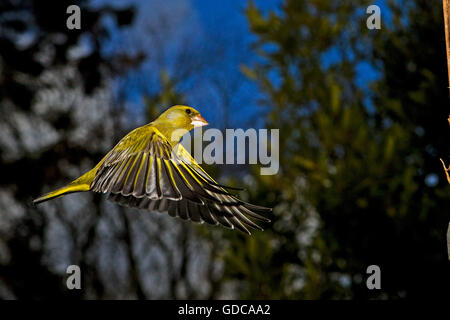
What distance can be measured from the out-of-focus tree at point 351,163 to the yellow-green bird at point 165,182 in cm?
420

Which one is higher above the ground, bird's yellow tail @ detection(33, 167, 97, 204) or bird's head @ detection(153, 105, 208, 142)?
bird's head @ detection(153, 105, 208, 142)

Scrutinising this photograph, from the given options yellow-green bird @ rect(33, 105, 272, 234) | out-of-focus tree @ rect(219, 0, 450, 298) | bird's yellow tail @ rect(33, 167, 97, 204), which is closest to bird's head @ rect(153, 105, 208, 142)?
yellow-green bird @ rect(33, 105, 272, 234)

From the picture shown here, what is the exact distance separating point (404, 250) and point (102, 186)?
15.8 feet

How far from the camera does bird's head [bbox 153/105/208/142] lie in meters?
1.21

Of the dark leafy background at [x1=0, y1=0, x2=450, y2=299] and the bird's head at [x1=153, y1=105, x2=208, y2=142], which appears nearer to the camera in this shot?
the bird's head at [x1=153, y1=105, x2=208, y2=142]

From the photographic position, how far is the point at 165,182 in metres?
0.99

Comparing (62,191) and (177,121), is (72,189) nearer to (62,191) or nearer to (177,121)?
(62,191)

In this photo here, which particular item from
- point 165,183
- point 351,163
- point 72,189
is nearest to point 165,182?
point 165,183

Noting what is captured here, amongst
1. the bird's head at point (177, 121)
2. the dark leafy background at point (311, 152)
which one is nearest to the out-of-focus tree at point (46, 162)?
the dark leafy background at point (311, 152)

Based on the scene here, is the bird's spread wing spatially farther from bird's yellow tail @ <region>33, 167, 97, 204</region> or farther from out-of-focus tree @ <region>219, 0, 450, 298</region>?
out-of-focus tree @ <region>219, 0, 450, 298</region>

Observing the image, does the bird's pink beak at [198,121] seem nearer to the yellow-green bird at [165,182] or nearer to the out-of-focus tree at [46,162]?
the yellow-green bird at [165,182]

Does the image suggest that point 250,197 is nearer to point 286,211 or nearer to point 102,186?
point 286,211

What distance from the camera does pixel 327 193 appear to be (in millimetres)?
5418
